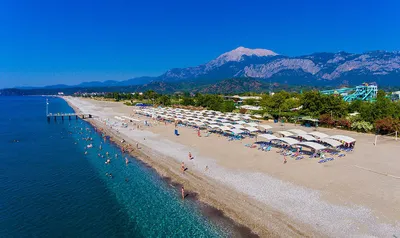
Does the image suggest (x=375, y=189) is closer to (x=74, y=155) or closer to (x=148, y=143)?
(x=148, y=143)

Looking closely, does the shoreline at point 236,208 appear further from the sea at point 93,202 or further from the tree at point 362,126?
the tree at point 362,126

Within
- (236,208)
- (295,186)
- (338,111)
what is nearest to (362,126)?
(338,111)

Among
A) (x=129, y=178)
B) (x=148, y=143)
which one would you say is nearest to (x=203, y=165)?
(x=129, y=178)

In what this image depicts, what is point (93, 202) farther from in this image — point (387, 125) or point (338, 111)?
point (338, 111)

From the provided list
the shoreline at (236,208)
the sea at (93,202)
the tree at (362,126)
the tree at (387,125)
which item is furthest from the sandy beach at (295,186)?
the tree at (362,126)

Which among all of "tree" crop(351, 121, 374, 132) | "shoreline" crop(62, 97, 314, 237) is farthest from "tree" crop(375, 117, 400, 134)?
"shoreline" crop(62, 97, 314, 237)

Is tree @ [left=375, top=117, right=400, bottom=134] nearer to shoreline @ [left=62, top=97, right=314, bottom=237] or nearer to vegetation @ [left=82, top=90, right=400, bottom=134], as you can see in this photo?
vegetation @ [left=82, top=90, right=400, bottom=134]
